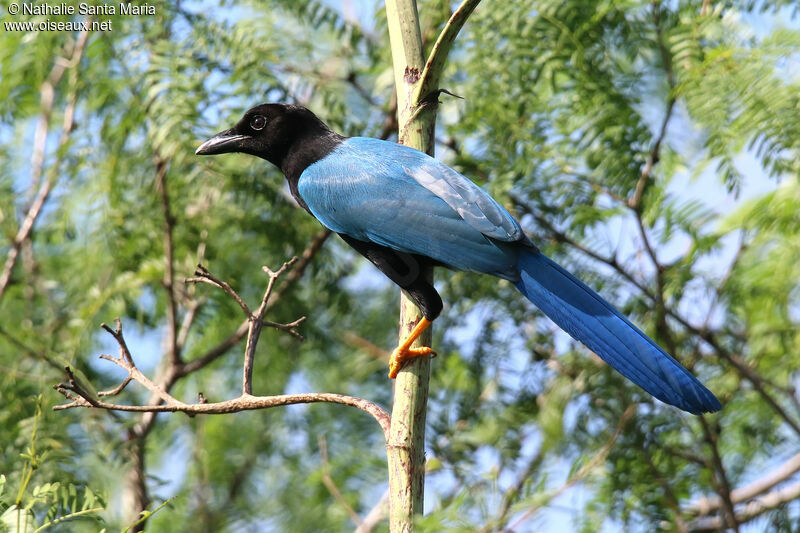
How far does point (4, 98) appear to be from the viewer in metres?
4.57

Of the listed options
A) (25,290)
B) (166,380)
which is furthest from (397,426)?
(25,290)

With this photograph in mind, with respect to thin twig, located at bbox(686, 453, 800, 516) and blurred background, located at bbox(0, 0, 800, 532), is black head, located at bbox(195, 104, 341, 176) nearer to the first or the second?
blurred background, located at bbox(0, 0, 800, 532)

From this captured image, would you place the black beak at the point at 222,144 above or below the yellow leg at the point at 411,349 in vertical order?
above

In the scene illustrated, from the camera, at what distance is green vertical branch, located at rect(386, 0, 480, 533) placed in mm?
2488

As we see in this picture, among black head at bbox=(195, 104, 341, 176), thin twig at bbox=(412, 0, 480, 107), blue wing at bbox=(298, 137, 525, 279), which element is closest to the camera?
thin twig at bbox=(412, 0, 480, 107)

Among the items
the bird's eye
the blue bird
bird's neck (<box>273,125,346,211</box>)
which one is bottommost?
the blue bird

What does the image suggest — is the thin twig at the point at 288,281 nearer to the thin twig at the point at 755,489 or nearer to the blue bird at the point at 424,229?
the blue bird at the point at 424,229

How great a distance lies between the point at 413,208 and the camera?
337cm

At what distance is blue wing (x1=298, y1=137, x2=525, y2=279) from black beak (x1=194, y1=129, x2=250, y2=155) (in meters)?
0.47

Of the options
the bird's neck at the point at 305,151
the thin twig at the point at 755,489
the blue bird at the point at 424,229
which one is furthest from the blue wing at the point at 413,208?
the thin twig at the point at 755,489

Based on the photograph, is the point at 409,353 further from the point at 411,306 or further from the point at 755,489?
the point at 755,489

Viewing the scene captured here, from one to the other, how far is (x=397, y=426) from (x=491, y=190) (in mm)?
1660

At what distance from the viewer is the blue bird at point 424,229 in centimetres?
282

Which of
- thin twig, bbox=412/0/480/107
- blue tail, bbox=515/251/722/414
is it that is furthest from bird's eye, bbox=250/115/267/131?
blue tail, bbox=515/251/722/414
